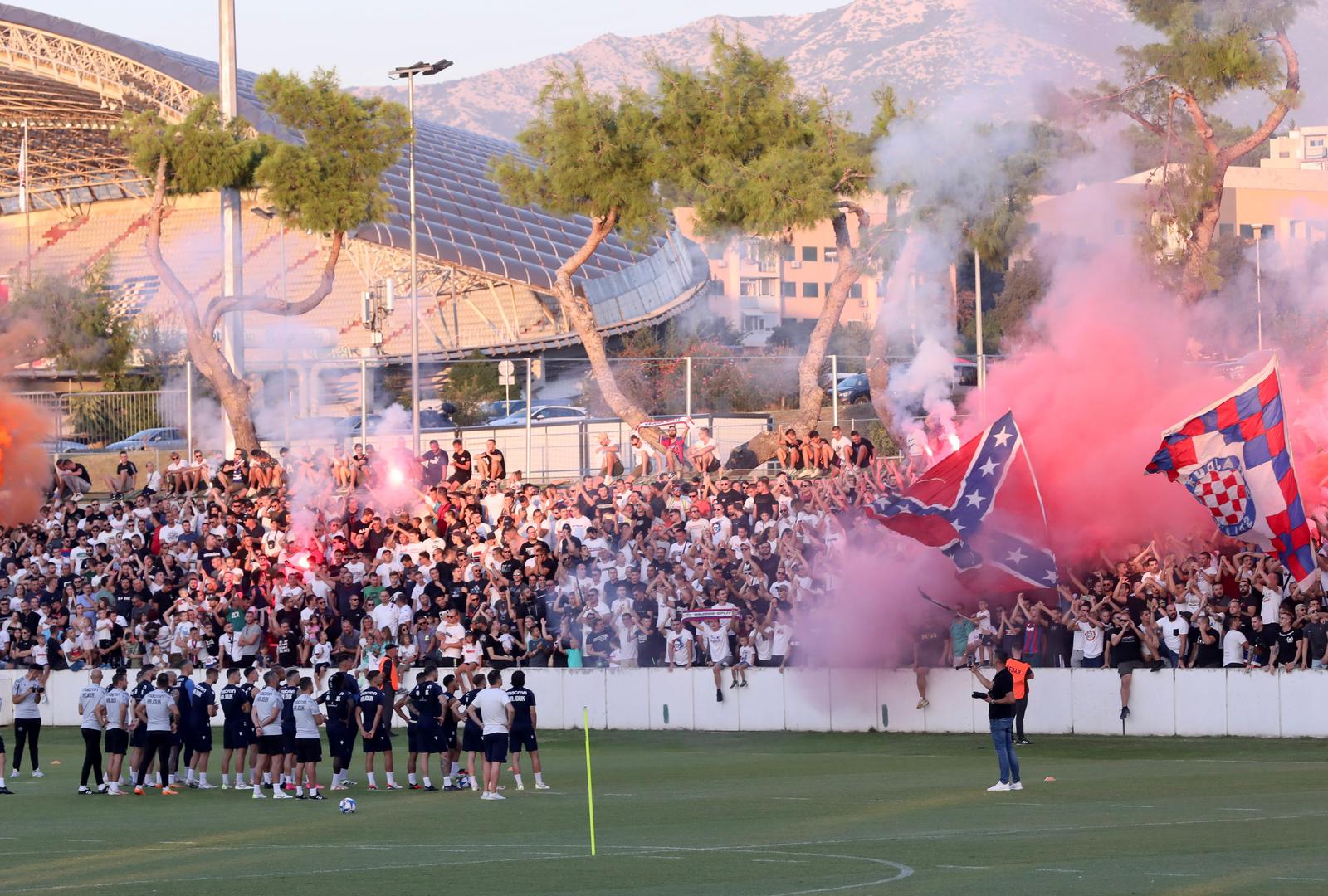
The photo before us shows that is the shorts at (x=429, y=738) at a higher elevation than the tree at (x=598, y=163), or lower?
lower

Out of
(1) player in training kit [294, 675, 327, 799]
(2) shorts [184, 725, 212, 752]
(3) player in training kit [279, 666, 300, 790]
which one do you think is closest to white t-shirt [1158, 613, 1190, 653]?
(1) player in training kit [294, 675, 327, 799]

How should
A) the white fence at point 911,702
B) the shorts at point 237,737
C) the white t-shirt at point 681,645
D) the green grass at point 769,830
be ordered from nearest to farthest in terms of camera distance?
1. the green grass at point 769,830
2. the shorts at point 237,737
3. the white fence at point 911,702
4. the white t-shirt at point 681,645

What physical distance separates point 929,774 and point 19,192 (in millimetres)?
77839

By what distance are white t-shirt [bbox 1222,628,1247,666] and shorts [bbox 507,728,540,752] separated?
9.45 metres

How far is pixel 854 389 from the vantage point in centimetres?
3581

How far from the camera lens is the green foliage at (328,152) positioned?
38.9m

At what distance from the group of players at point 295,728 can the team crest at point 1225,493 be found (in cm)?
924

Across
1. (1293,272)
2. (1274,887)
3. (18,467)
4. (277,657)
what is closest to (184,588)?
(277,657)

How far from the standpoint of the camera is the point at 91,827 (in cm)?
1803

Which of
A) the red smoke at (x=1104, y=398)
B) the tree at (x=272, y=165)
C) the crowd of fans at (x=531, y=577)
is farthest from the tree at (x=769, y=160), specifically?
the tree at (x=272, y=165)

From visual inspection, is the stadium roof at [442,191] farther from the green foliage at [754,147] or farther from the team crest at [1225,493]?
the team crest at [1225,493]

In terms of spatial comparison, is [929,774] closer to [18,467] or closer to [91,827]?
[91,827]

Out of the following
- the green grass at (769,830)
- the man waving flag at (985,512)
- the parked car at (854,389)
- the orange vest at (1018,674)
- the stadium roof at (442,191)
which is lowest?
the green grass at (769,830)

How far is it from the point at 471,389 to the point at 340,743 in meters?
34.2
